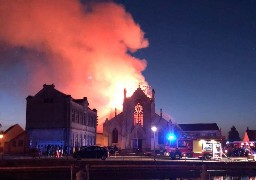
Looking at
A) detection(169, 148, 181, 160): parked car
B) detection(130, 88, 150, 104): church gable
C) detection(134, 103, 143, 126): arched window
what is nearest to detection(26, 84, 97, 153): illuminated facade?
detection(130, 88, 150, 104): church gable

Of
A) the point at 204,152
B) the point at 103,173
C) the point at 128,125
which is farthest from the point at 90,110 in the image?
the point at 103,173

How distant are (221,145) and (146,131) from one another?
33.6m

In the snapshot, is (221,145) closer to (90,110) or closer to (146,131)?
(146,131)

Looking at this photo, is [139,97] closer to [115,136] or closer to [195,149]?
[115,136]

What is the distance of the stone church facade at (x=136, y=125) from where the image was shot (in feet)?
279

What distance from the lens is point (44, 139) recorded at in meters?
70.1

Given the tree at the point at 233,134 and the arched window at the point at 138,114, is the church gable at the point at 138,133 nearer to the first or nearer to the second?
the arched window at the point at 138,114

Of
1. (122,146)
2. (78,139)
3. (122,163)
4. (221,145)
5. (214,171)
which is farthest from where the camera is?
(122,146)

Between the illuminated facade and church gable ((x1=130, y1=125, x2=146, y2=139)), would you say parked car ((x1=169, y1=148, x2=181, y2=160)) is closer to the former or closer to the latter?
the illuminated facade

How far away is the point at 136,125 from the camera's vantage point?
85.9 metres

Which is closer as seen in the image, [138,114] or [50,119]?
[50,119]

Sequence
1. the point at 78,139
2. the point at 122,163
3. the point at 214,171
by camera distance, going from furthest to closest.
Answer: the point at 78,139 < the point at 122,163 < the point at 214,171

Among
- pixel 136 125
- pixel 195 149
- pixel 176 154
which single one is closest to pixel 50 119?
pixel 136 125

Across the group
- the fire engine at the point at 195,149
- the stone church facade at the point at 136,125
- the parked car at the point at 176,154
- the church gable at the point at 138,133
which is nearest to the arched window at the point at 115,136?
the stone church facade at the point at 136,125
